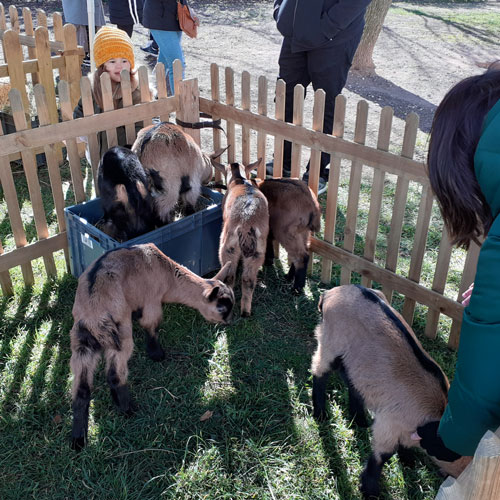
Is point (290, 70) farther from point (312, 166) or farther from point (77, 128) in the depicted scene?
point (77, 128)

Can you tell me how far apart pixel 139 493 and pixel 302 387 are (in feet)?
4.59

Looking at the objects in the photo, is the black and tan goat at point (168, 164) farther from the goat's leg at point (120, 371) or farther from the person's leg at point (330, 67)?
the person's leg at point (330, 67)

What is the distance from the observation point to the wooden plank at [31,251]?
4688mm

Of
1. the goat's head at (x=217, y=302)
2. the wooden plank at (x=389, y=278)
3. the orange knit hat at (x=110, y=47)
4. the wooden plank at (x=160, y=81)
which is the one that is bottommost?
the wooden plank at (x=389, y=278)

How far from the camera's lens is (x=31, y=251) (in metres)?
4.84

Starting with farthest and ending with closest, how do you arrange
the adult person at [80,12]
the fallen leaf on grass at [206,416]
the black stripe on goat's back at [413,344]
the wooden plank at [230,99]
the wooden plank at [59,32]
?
the adult person at [80,12], the wooden plank at [59,32], the wooden plank at [230,99], the fallen leaf on grass at [206,416], the black stripe on goat's back at [413,344]

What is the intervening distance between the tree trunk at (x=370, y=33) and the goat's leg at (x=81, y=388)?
10.1 m

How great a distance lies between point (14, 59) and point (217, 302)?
4.58m

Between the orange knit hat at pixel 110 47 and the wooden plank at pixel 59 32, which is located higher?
the orange knit hat at pixel 110 47

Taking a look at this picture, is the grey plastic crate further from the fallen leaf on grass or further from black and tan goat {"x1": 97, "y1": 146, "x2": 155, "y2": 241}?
the fallen leaf on grass

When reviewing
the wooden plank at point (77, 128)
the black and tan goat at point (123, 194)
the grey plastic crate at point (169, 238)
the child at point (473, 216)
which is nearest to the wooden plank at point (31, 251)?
the grey plastic crate at point (169, 238)

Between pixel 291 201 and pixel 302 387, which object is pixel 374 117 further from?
pixel 302 387

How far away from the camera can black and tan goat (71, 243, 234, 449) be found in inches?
134

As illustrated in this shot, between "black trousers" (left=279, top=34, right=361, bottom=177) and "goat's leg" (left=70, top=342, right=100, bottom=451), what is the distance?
152 inches
